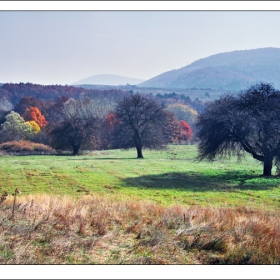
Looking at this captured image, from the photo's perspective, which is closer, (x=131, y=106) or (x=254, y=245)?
(x=254, y=245)

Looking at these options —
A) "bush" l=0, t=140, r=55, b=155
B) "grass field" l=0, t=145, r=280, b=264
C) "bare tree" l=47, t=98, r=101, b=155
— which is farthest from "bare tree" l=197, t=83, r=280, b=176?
"bush" l=0, t=140, r=55, b=155

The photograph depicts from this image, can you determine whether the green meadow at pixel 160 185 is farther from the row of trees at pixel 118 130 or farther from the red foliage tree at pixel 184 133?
the red foliage tree at pixel 184 133

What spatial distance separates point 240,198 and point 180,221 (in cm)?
1000

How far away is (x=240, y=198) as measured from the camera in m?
21.2

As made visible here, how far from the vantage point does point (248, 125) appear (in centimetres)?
3014

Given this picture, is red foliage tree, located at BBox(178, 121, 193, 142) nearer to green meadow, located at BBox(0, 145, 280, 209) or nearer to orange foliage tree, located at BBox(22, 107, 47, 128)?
orange foliage tree, located at BBox(22, 107, 47, 128)

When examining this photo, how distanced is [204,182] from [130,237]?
18506 mm

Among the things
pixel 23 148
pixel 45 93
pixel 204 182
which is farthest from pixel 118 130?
pixel 45 93

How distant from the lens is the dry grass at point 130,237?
8773 mm

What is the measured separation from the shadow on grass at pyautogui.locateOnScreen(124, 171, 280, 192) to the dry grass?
40.4ft

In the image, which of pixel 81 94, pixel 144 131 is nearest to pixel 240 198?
pixel 144 131

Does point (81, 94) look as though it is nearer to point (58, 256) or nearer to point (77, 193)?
point (77, 193)

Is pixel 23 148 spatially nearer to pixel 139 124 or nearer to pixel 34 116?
pixel 139 124

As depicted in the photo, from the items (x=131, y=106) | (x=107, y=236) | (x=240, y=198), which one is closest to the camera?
(x=107, y=236)
